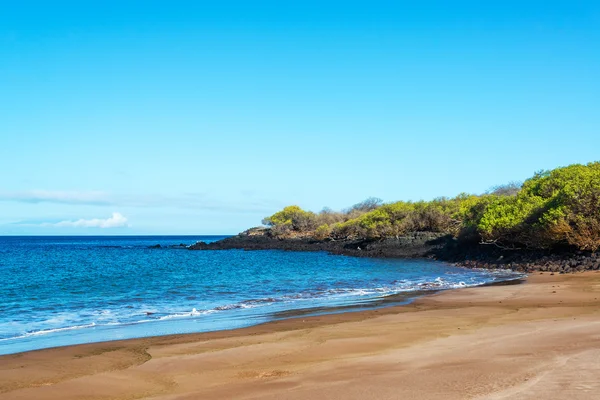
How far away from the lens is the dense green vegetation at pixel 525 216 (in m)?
36.2

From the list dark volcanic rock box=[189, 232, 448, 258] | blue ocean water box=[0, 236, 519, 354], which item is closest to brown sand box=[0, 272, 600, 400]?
blue ocean water box=[0, 236, 519, 354]

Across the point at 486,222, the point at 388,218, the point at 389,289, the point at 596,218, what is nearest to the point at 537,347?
the point at 389,289

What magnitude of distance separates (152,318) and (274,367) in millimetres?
10220

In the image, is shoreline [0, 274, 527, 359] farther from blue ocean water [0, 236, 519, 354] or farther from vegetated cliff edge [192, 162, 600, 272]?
vegetated cliff edge [192, 162, 600, 272]

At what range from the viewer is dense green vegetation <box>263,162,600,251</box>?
119 feet

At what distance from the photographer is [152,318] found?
63.9 feet

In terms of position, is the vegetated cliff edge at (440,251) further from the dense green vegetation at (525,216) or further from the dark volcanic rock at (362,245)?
the dense green vegetation at (525,216)

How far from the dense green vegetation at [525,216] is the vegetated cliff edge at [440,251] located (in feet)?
3.26

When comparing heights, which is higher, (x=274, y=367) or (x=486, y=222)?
(x=486, y=222)

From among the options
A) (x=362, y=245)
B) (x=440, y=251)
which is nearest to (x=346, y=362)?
(x=440, y=251)

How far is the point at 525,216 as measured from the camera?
4234 cm

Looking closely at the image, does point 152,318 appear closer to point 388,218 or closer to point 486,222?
point 486,222

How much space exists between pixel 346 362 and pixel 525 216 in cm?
3601

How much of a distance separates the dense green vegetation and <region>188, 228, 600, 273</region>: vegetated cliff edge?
993 mm
